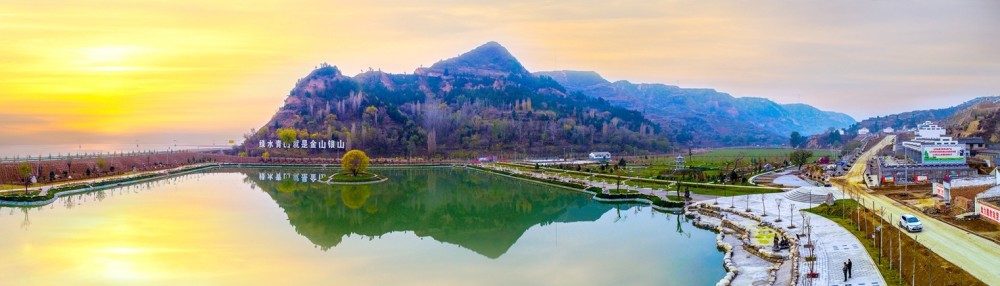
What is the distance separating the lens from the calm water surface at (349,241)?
57.1 ft

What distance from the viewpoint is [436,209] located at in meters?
33.2

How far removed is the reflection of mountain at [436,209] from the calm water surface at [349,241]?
0.33ft

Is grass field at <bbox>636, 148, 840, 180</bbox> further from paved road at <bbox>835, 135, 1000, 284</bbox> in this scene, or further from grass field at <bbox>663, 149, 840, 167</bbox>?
paved road at <bbox>835, 135, 1000, 284</bbox>

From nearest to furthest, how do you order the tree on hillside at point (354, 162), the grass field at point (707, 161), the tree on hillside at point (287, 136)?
the grass field at point (707, 161) → the tree on hillside at point (354, 162) → the tree on hillside at point (287, 136)

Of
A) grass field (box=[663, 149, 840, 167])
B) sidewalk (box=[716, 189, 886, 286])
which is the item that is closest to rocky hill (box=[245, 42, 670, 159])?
grass field (box=[663, 149, 840, 167])

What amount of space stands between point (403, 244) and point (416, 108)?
273 feet

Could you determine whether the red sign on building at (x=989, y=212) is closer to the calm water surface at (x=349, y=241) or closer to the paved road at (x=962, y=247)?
the paved road at (x=962, y=247)

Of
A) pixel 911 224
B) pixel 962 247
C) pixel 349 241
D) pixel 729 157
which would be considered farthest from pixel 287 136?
pixel 962 247

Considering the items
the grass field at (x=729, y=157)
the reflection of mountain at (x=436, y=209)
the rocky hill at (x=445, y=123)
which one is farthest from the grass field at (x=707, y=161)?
the rocky hill at (x=445, y=123)

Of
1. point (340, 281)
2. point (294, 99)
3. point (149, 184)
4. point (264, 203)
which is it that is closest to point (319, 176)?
point (149, 184)

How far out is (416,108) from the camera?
105 m

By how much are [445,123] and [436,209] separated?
2296 inches

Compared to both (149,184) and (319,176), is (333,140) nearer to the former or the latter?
(319,176)

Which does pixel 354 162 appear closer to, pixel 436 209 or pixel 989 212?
pixel 436 209
